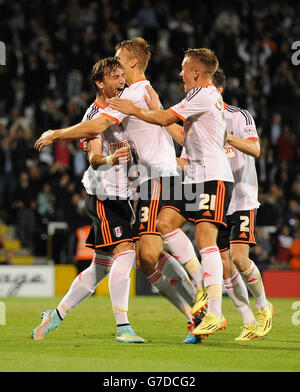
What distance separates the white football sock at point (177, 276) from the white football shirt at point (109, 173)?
70 cm

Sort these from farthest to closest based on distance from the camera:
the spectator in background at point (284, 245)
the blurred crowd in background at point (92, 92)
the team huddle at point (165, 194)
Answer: the blurred crowd in background at point (92, 92) → the spectator in background at point (284, 245) → the team huddle at point (165, 194)

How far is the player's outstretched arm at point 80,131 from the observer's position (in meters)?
7.26

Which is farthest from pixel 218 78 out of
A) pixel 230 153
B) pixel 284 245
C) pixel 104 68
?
pixel 284 245

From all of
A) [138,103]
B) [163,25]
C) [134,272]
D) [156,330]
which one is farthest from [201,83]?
[163,25]

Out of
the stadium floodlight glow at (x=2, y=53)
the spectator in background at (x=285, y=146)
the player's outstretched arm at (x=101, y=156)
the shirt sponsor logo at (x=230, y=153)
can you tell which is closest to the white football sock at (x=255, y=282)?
the shirt sponsor logo at (x=230, y=153)

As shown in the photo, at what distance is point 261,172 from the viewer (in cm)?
1806

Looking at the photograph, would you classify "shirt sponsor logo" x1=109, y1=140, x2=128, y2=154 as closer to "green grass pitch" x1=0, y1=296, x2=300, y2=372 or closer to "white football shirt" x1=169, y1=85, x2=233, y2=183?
"white football shirt" x1=169, y1=85, x2=233, y2=183

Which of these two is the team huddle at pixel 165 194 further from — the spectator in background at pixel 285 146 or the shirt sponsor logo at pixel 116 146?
the spectator in background at pixel 285 146

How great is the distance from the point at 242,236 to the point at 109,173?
140 cm

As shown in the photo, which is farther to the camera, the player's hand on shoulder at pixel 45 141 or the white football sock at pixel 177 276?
the white football sock at pixel 177 276

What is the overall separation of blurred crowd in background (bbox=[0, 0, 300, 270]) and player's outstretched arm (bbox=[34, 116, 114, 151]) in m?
9.11

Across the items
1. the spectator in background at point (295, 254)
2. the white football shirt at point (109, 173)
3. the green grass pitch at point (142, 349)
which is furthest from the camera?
the spectator in background at point (295, 254)
